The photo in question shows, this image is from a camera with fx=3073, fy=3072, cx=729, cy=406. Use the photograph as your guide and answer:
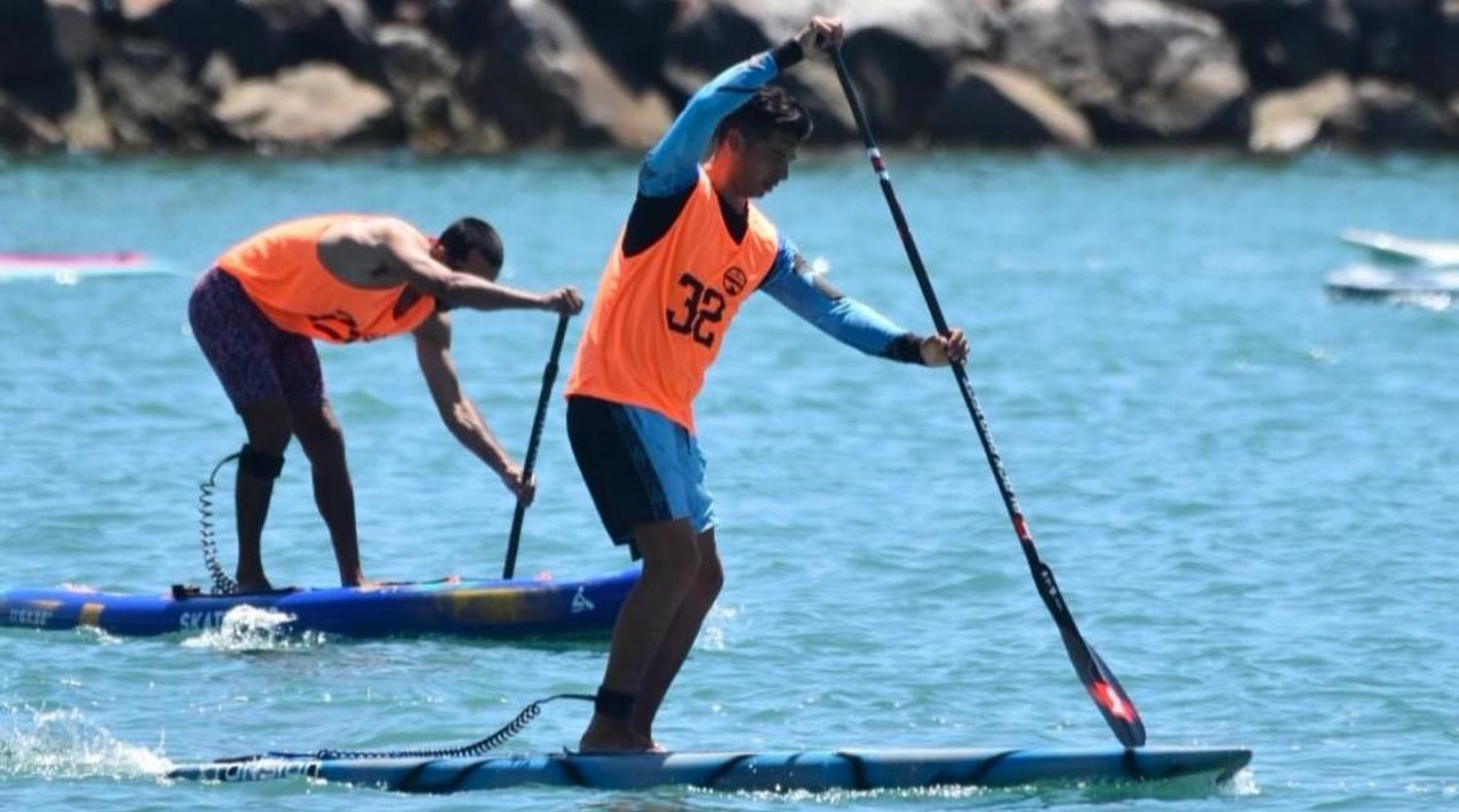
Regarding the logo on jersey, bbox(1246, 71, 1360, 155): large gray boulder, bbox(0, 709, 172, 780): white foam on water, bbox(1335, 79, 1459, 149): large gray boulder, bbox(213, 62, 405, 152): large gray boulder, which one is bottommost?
bbox(1335, 79, 1459, 149): large gray boulder

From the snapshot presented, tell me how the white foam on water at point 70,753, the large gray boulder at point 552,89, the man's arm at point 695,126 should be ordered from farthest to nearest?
1. the large gray boulder at point 552,89
2. the white foam on water at point 70,753
3. the man's arm at point 695,126

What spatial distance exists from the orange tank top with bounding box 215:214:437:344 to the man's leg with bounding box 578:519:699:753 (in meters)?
2.89

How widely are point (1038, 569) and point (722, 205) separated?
5.34 feet

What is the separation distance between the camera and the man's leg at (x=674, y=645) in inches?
347

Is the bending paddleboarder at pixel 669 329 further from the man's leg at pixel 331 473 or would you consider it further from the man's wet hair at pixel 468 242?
the man's leg at pixel 331 473

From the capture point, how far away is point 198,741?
9742mm

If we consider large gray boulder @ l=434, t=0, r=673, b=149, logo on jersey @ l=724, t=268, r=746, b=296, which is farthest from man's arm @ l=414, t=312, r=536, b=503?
large gray boulder @ l=434, t=0, r=673, b=149

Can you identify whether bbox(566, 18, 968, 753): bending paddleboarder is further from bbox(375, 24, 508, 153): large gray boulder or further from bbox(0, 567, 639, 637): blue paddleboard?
bbox(375, 24, 508, 153): large gray boulder

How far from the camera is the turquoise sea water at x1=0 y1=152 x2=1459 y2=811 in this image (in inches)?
389

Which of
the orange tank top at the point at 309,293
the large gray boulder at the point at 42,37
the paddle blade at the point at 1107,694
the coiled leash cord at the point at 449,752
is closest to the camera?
the paddle blade at the point at 1107,694

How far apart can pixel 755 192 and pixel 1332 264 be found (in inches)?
903

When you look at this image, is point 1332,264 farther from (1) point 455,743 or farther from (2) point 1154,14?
(1) point 455,743

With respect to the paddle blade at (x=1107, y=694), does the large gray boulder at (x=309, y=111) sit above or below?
above

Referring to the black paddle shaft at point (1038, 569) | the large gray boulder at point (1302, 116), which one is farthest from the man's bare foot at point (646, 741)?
the large gray boulder at point (1302, 116)
